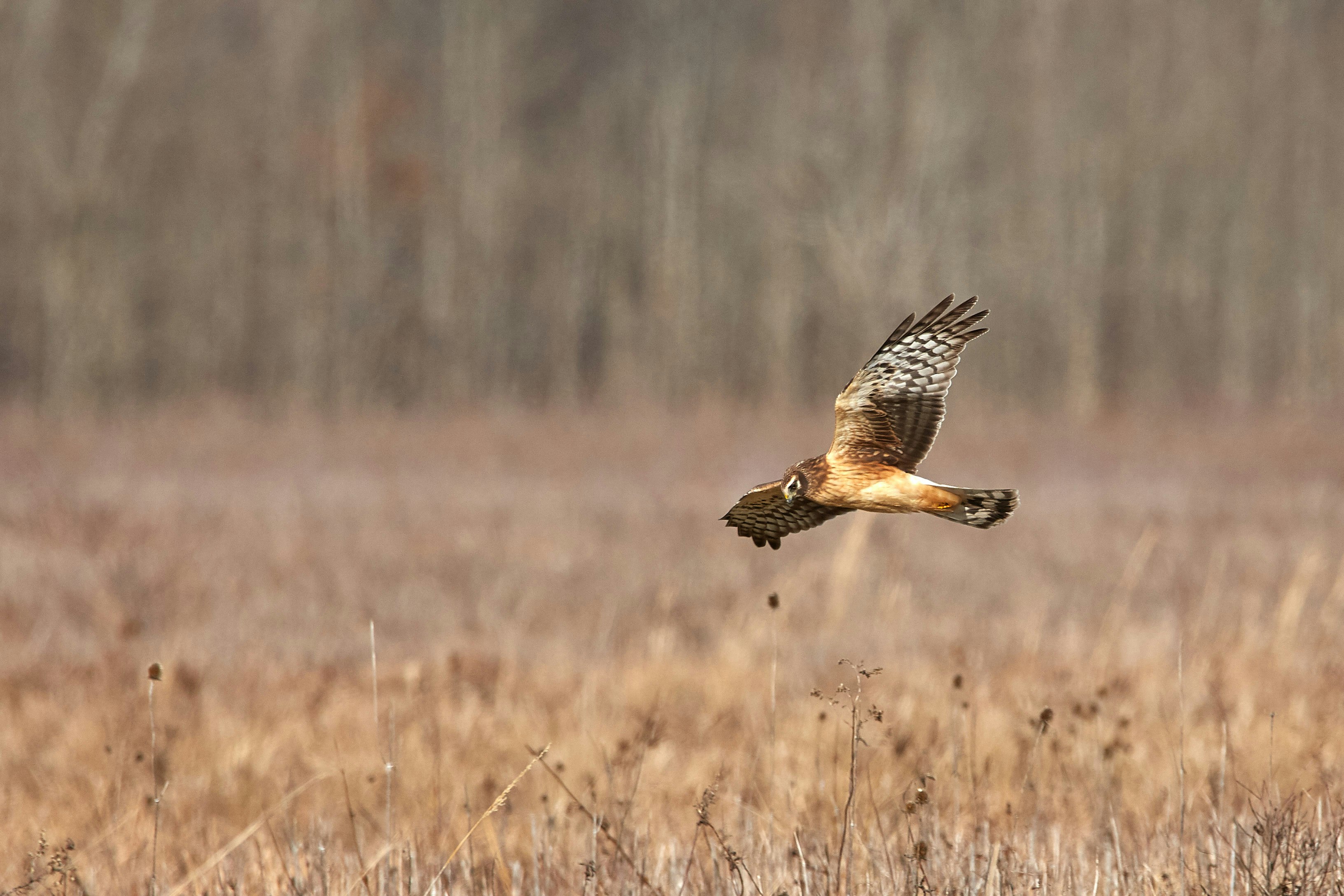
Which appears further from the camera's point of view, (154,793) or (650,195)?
(650,195)

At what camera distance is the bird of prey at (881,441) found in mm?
1542

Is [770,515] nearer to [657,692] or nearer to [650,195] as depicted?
[657,692]

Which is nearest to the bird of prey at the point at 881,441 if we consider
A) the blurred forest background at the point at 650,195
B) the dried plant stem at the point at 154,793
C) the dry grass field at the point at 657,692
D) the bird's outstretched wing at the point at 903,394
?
the bird's outstretched wing at the point at 903,394

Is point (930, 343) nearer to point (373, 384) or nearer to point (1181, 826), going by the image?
point (1181, 826)

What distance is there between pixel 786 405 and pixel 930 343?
20.2 meters

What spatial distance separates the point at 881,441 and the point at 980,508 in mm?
232

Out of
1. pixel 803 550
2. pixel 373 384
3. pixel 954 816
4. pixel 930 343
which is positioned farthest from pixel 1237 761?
pixel 373 384

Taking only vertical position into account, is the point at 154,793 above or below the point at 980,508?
below

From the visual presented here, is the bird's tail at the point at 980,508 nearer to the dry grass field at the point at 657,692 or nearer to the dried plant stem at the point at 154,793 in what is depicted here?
the dry grass field at the point at 657,692

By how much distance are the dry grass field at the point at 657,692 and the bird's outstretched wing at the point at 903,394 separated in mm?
589

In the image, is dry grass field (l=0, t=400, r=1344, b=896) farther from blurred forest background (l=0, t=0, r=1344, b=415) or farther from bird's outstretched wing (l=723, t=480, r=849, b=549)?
blurred forest background (l=0, t=0, r=1344, b=415)

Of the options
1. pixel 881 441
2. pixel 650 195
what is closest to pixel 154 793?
pixel 881 441

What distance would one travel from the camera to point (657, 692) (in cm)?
440

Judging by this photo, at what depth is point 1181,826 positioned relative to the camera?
2688 mm
